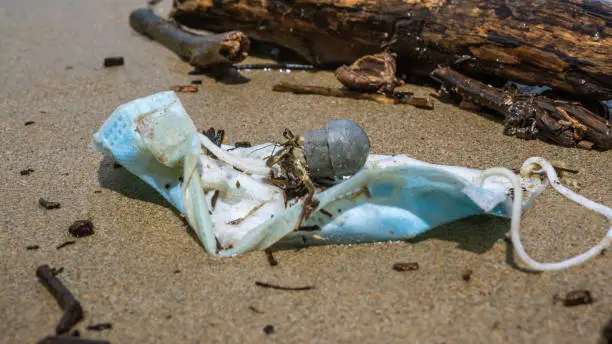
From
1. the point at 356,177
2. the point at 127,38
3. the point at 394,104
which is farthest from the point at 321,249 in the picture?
the point at 127,38

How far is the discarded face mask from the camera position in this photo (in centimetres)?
241

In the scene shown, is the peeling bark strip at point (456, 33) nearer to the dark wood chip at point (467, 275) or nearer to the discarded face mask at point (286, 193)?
the discarded face mask at point (286, 193)

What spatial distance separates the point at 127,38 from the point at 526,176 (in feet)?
12.9

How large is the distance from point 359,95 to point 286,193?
1.67m

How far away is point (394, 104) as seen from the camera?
3.99 m

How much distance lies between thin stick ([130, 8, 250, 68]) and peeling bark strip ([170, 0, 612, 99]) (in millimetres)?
371

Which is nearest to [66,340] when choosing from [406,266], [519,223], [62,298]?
[62,298]

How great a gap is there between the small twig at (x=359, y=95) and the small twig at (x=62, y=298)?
2338 mm

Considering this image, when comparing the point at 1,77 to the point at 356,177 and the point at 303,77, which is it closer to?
the point at 303,77

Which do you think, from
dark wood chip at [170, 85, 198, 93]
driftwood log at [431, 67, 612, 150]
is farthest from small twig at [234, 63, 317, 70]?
driftwood log at [431, 67, 612, 150]

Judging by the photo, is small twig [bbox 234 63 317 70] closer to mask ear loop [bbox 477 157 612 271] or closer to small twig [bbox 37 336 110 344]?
mask ear loop [bbox 477 157 612 271]

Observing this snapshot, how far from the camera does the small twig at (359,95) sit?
3.95m

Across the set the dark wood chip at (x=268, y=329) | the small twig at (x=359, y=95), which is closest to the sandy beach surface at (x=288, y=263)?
the dark wood chip at (x=268, y=329)

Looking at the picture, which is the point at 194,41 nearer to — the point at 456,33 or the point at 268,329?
the point at 456,33
